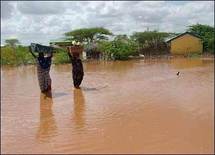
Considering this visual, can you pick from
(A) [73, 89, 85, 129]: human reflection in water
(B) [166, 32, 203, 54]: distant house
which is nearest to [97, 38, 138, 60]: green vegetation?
(B) [166, 32, 203, 54]: distant house

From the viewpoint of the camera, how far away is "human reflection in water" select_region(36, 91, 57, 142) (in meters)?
8.02

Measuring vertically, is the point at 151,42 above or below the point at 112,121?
above

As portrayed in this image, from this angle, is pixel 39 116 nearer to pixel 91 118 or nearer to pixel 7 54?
pixel 91 118

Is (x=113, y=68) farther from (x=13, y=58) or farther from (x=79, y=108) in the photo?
(x=79, y=108)

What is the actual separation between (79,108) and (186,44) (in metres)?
31.4

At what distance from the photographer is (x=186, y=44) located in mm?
40875

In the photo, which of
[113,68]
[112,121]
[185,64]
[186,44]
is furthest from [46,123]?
[186,44]

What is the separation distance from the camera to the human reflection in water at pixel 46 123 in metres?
8.02

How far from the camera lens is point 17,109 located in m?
10.9

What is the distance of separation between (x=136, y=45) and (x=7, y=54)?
483 inches

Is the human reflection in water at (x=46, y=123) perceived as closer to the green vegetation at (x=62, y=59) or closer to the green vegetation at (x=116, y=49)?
the green vegetation at (x=62, y=59)

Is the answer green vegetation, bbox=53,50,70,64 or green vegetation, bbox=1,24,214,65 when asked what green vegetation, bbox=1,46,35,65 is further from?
green vegetation, bbox=53,50,70,64

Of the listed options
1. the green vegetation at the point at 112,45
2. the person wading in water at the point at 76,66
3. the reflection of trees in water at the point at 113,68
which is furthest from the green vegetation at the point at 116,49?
the person wading in water at the point at 76,66

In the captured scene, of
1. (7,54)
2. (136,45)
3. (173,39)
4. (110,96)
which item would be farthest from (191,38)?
(110,96)
